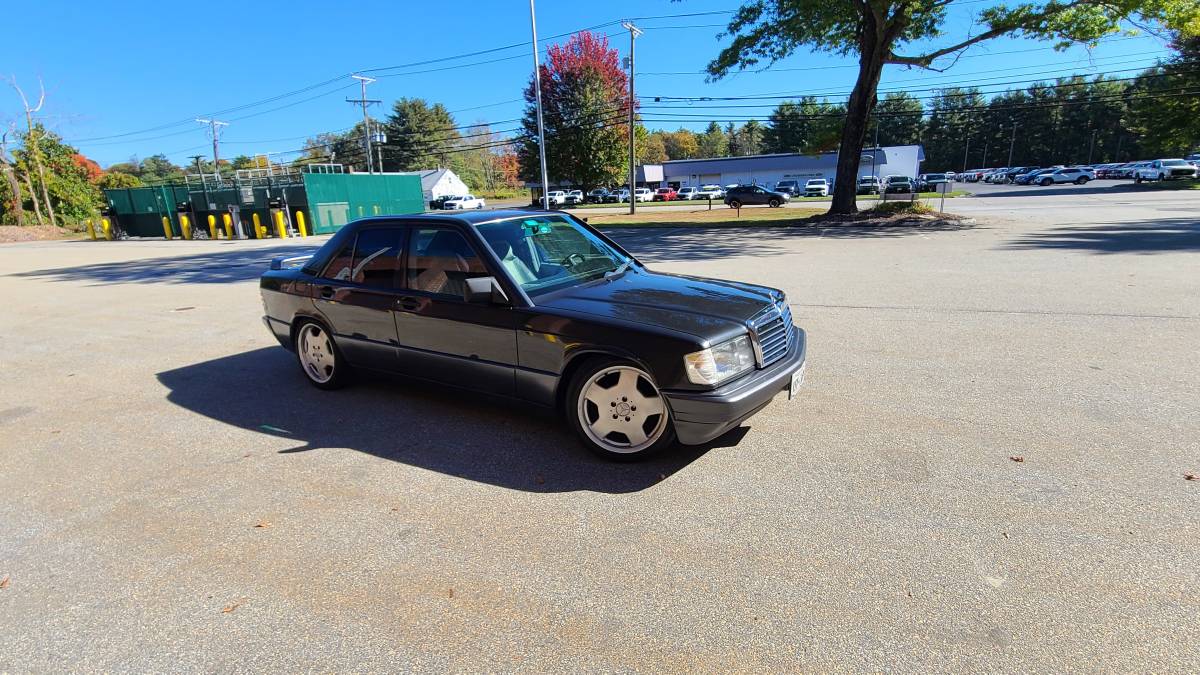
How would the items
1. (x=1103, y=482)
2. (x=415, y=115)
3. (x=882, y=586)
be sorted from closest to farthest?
(x=882, y=586) < (x=1103, y=482) < (x=415, y=115)

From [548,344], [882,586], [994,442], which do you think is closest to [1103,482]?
[994,442]

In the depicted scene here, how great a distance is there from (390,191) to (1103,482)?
32.6m

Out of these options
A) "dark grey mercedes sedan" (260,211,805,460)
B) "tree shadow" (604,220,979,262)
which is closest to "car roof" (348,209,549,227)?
"dark grey mercedes sedan" (260,211,805,460)

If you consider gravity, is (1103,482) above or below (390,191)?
below

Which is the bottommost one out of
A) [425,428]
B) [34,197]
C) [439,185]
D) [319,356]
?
[425,428]

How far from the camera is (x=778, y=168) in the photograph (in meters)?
72.4

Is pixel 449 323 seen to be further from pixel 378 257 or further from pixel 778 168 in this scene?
pixel 778 168

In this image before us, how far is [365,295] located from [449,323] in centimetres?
96

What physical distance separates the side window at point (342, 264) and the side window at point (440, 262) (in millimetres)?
721

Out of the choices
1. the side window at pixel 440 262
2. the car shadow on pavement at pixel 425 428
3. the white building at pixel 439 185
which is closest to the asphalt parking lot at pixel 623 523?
the car shadow on pavement at pixel 425 428

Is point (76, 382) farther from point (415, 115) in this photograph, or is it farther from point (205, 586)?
point (415, 115)

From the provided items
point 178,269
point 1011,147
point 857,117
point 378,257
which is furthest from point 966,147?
point 378,257

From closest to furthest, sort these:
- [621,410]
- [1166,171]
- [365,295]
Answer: [621,410]
[365,295]
[1166,171]

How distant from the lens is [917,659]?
2.11 meters
